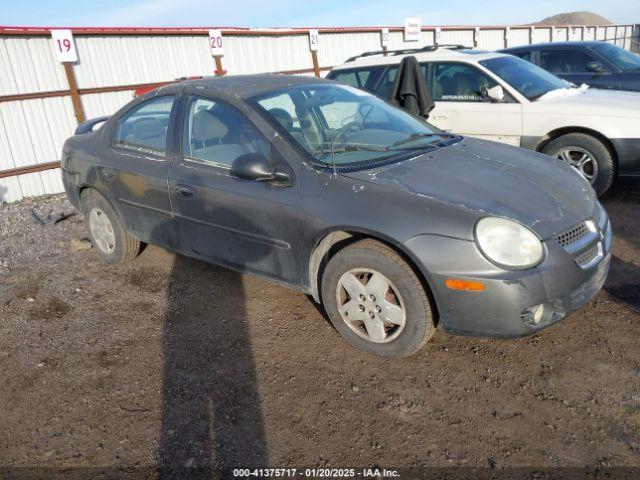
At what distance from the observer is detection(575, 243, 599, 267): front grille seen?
8.97 feet

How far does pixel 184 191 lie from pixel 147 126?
84cm

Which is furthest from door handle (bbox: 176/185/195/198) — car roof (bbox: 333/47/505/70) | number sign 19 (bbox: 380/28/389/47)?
number sign 19 (bbox: 380/28/389/47)

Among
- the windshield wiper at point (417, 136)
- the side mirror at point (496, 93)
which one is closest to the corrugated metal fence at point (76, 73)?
the side mirror at point (496, 93)

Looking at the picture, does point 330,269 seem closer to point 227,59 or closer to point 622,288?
point 622,288

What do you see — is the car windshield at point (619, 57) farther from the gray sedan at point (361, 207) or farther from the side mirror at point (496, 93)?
the gray sedan at point (361, 207)

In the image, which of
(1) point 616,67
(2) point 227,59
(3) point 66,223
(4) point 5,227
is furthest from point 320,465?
(2) point 227,59

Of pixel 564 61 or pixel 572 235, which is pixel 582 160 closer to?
pixel 572 235

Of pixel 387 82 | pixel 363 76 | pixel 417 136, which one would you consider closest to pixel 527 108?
pixel 387 82

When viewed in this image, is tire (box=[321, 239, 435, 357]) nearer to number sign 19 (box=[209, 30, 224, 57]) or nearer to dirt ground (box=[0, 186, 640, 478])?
dirt ground (box=[0, 186, 640, 478])

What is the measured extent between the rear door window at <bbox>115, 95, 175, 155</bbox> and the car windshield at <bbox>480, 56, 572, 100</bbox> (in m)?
3.99

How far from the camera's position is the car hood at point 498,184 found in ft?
8.95

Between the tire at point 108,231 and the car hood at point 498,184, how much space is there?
8.40ft

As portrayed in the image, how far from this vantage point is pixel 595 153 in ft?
17.6

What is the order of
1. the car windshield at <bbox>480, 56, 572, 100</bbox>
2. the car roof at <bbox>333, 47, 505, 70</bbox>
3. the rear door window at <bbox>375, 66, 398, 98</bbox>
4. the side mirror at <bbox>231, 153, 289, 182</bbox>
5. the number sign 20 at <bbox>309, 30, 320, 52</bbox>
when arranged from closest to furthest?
the side mirror at <bbox>231, 153, 289, 182</bbox>
the car windshield at <bbox>480, 56, 572, 100</bbox>
the car roof at <bbox>333, 47, 505, 70</bbox>
the rear door window at <bbox>375, 66, 398, 98</bbox>
the number sign 20 at <bbox>309, 30, 320, 52</bbox>
